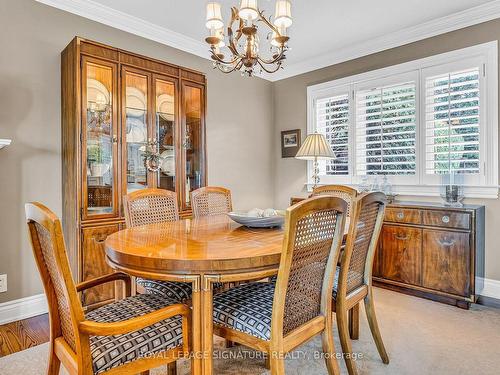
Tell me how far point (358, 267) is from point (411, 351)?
0.72 m

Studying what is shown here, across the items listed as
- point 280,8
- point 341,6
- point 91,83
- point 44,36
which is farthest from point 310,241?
point 44,36

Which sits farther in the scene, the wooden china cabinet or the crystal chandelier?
the wooden china cabinet

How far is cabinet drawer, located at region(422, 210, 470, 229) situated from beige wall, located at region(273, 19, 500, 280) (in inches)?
17.8

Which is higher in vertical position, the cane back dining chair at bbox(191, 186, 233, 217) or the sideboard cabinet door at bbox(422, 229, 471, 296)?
the cane back dining chair at bbox(191, 186, 233, 217)

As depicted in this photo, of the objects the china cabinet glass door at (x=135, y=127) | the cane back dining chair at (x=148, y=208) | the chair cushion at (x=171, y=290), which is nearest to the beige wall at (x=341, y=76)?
the china cabinet glass door at (x=135, y=127)

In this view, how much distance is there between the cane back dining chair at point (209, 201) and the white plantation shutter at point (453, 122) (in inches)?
82.8

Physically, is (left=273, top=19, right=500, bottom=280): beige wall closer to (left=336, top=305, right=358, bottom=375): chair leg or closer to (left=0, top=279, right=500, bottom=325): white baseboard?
(left=336, top=305, right=358, bottom=375): chair leg

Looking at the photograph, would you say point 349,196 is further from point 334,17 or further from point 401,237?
point 334,17

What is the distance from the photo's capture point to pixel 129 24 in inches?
124

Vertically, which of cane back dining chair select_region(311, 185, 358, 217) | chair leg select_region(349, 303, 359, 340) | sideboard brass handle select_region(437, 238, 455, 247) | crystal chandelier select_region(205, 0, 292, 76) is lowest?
chair leg select_region(349, 303, 359, 340)

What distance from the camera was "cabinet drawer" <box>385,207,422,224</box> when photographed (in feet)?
9.87

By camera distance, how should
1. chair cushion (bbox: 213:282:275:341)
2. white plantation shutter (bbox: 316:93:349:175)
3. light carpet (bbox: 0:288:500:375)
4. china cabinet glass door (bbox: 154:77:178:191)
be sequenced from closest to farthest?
chair cushion (bbox: 213:282:275:341), light carpet (bbox: 0:288:500:375), china cabinet glass door (bbox: 154:77:178:191), white plantation shutter (bbox: 316:93:349:175)

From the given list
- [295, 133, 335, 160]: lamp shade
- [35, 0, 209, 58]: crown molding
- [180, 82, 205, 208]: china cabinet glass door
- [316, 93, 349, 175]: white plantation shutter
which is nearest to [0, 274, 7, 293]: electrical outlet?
[180, 82, 205, 208]: china cabinet glass door

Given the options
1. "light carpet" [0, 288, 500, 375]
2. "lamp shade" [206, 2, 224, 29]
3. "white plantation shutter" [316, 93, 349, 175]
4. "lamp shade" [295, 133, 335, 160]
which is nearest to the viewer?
"light carpet" [0, 288, 500, 375]
